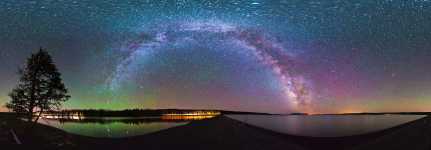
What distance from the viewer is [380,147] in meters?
14.5

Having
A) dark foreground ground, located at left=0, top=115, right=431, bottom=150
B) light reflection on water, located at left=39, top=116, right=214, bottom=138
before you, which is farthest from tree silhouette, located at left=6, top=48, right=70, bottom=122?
dark foreground ground, located at left=0, top=115, right=431, bottom=150

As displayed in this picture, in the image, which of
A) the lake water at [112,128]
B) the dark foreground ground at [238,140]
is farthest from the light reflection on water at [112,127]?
the dark foreground ground at [238,140]

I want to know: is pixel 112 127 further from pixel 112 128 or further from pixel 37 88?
pixel 37 88

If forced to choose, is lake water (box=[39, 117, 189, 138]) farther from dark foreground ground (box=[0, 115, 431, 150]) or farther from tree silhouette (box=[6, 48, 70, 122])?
dark foreground ground (box=[0, 115, 431, 150])

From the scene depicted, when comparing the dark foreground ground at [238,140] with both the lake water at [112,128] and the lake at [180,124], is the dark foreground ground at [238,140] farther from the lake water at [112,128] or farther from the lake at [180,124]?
the lake water at [112,128]

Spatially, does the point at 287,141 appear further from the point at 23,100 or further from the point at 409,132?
the point at 23,100

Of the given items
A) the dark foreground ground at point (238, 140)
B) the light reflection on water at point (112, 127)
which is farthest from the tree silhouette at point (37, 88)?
the dark foreground ground at point (238, 140)

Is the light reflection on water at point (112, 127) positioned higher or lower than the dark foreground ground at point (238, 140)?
lower

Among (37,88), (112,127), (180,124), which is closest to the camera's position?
(37,88)

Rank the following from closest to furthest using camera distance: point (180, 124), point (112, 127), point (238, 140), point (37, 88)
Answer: point (238, 140) → point (37, 88) → point (180, 124) → point (112, 127)

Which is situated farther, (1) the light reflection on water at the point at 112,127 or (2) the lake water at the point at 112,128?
(1) the light reflection on water at the point at 112,127

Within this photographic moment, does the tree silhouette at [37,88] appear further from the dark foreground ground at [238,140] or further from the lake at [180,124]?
the dark foreground ground at [238,140]

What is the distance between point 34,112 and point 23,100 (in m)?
2.29

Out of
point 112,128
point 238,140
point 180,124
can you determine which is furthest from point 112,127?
point 238,140
